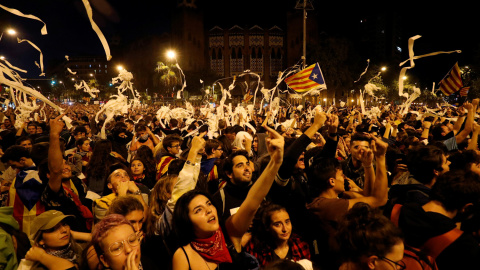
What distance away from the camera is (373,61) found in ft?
182

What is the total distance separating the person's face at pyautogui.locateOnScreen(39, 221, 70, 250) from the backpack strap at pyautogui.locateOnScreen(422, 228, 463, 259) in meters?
2.85

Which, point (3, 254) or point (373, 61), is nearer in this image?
point (3, 254)

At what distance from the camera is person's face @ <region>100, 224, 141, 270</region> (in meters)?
1.99

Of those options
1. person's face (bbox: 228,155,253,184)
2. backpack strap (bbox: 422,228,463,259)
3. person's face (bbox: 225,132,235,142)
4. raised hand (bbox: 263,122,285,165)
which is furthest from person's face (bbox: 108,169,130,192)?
person's face (bbox: 225,132,235,142)

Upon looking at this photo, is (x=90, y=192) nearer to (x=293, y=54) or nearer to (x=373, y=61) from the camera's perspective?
(x=373, y=61)

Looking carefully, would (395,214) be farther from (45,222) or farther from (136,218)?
(45,222)

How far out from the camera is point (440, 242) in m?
2.26

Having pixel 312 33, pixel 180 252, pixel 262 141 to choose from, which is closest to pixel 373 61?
pixel 312 33

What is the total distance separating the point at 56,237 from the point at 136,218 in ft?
2.10

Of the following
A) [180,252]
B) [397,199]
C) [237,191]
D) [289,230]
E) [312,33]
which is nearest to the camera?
[180,252]

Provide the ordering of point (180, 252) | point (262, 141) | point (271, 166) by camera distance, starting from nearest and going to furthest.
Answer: point (180, 252)
point (271, 166)
point (262, 141)

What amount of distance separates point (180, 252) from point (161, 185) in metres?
1.15

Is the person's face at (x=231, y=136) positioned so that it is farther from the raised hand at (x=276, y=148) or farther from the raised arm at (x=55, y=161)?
the raised hand at (x=276, y=148)

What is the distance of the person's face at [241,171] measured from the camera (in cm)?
327
